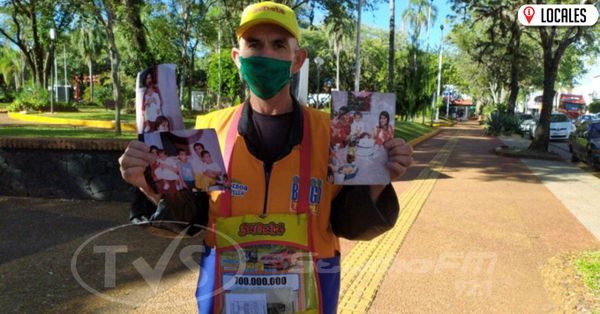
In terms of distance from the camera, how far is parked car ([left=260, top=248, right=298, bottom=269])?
1.67 m

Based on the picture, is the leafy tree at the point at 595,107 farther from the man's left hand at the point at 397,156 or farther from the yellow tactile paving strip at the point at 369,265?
the man's left hand at the point at 397,156

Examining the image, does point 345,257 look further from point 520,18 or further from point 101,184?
point 520,18

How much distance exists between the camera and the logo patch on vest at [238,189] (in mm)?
1693

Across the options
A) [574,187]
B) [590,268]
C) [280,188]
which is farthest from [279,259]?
[574,187]

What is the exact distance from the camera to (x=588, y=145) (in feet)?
45.4

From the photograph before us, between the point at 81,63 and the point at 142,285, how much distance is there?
208 feet

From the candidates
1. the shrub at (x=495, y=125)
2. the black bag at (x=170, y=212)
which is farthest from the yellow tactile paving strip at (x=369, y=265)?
the shrub at (x=495, y=125)

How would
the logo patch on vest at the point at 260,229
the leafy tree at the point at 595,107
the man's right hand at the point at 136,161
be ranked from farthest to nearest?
1. the leafy tree at the point at 595,107
2. the logo patch on vest at the point at 260,229
3. the man's right hand at the point at 136,161

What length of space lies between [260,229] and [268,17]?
0.81 metres

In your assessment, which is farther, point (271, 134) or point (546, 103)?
point (546, 103)

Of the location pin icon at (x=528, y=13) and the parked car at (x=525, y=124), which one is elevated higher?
the location pin icon at (x=528, y=13)

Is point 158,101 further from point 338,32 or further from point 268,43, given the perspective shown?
point 338,32

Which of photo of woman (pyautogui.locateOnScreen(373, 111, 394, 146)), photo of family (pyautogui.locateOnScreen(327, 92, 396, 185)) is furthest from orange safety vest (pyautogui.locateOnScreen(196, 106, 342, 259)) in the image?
photo of woman (pyautogui.locateOnScreen(373, 111, 394, 146))

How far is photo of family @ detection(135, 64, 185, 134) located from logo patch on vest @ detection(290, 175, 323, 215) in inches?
18.3
